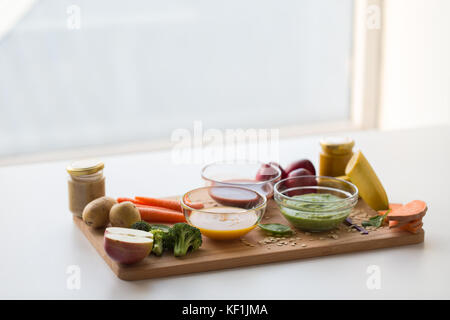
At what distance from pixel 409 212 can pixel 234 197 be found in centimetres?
44

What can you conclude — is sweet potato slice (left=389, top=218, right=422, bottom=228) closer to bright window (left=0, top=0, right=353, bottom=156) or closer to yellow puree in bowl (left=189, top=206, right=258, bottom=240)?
yellow puree in bowl (left=189, top=206, right=258, bottom=240)

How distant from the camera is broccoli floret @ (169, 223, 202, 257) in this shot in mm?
1417

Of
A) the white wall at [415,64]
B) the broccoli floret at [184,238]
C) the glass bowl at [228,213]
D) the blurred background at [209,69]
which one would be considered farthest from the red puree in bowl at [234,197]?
the white wall at [415,64]

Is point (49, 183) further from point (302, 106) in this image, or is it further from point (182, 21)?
point (302, 106)

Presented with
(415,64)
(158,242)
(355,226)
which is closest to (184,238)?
(158,242)

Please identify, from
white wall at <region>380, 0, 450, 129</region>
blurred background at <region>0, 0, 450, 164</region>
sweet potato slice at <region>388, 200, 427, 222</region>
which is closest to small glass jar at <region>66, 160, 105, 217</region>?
sweet potato slice at <region>388, 200, 427, 222</region>

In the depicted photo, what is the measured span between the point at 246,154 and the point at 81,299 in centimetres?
120

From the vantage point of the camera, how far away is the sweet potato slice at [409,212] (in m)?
1.53

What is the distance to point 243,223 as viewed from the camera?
1500mm

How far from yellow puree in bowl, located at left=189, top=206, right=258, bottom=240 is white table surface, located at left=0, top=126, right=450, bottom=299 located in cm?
10

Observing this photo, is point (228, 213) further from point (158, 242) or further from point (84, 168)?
point (84, 168)

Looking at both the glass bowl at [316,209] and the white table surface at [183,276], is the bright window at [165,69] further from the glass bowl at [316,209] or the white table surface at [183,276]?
the glass bowl at [316,209]

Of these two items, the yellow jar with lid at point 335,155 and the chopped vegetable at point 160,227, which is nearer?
the chopped vegetable at point 160,227

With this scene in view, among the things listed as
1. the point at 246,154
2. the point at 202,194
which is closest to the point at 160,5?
the point at 246,154
